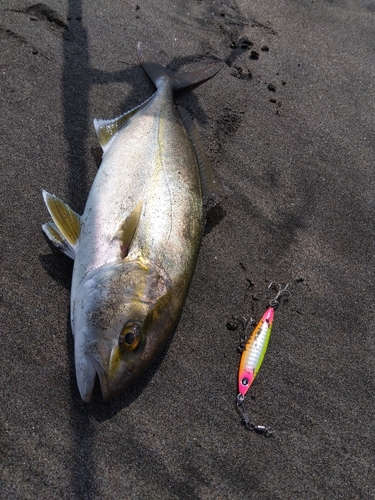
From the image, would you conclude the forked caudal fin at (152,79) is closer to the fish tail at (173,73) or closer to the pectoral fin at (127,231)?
the fish tail at (173,73)

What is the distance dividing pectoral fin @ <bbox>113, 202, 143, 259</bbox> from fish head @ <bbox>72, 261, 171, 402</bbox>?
0.12 meters

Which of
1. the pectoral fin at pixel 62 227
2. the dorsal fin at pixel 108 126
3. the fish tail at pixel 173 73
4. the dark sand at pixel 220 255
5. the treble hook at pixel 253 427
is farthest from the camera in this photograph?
the fish tail at pixel 173 73

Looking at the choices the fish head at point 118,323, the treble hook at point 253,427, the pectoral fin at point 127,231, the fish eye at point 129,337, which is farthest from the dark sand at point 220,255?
the pectoral fin at point 127,231

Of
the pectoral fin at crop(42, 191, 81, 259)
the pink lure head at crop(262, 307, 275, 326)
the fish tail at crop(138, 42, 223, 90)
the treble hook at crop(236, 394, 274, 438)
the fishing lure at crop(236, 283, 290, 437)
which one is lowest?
the treble hook at crop(236, 394, 274, 438)

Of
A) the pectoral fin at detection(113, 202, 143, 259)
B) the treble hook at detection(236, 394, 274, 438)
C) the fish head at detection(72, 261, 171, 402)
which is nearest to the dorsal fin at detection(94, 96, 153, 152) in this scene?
the pectoral fin at detection(113, 202, 143, 259)

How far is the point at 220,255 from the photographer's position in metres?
3.03

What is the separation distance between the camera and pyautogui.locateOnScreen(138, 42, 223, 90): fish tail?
3.56 metres

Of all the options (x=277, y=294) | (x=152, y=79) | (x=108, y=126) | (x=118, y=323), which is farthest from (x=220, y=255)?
(x=152, y=79)

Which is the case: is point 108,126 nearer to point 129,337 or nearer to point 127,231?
point 127,231

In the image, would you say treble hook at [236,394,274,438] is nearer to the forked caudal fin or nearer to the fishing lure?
the fishing lure

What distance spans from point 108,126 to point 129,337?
171 cm

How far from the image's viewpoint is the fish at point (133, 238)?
2.22 metres

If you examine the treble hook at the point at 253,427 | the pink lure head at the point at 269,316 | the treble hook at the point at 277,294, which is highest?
the treble hook at the point at 277,294

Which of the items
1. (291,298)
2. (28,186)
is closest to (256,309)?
(291,298)
